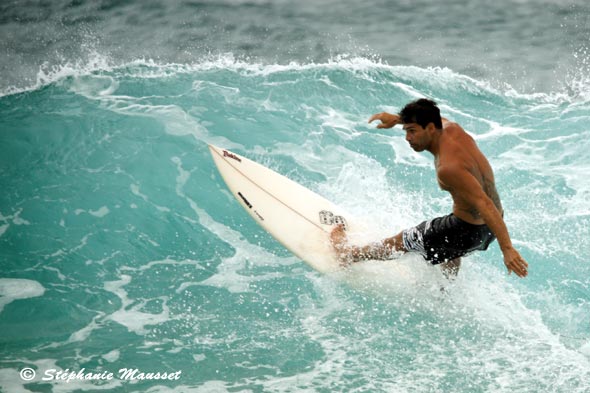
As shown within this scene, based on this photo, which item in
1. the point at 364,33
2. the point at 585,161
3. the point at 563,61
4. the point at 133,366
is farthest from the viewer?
the point at 364,33

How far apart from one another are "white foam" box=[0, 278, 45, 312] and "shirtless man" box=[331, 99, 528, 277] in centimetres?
336

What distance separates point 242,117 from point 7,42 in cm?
608

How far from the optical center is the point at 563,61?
12.4 meters

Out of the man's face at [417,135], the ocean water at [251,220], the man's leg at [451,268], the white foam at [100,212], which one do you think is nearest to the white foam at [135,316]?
the ocean water at [251,220]

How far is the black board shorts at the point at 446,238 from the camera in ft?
17.6

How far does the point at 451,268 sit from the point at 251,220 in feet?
8.14

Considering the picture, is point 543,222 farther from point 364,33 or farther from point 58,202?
point 364,33

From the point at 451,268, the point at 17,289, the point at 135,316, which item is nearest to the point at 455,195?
the point at 451,268

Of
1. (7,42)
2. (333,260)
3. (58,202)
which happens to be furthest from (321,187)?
(7,42)

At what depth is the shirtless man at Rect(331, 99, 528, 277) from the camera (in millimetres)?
4859

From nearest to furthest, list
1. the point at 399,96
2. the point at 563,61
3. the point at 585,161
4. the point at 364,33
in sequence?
the point at 585,161
the point at 399,96
the point at 563,61
the point at 364,33

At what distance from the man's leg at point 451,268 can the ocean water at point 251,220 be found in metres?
0.09

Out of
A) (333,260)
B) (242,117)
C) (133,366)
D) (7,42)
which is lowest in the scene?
(133,366)

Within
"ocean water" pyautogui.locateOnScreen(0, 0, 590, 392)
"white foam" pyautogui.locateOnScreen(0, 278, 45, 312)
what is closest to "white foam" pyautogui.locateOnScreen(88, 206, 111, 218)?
"ocean water" pyautogui.locateOnScreen(0, 0, 590, 392)
